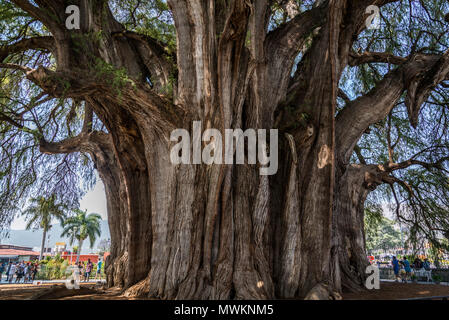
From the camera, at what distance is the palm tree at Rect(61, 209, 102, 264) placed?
30987 millimetres

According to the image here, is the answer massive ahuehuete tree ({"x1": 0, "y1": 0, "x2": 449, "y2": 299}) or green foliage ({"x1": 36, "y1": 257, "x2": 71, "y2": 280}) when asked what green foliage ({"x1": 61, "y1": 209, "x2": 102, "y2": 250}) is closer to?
green foliage ({"x1": 36, "y1": 257, "x2": 71, "y2": 280})

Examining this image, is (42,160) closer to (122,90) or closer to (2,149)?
(2,149)

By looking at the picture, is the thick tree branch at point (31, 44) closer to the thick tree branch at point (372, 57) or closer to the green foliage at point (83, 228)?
the thick tree branch at point (372, 57)

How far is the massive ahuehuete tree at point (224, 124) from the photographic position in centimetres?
416

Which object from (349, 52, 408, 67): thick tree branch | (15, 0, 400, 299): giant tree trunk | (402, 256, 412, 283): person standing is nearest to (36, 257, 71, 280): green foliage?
(15, 0, 400, 299): giant tree trunk

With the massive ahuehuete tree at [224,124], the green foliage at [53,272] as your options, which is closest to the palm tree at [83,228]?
the green foliage at [53,272]

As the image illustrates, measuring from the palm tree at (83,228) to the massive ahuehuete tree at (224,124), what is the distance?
28.3 metres

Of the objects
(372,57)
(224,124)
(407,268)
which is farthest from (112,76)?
(407,268)

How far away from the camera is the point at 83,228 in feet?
104

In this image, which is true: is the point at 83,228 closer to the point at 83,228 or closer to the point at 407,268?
the point at 83,228

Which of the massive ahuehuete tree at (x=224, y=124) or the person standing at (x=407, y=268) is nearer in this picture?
the massive ahuehuete tree at (x=224, y=124)

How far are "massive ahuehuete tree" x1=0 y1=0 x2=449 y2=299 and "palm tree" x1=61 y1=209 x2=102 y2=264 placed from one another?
→ 92.9 feet
